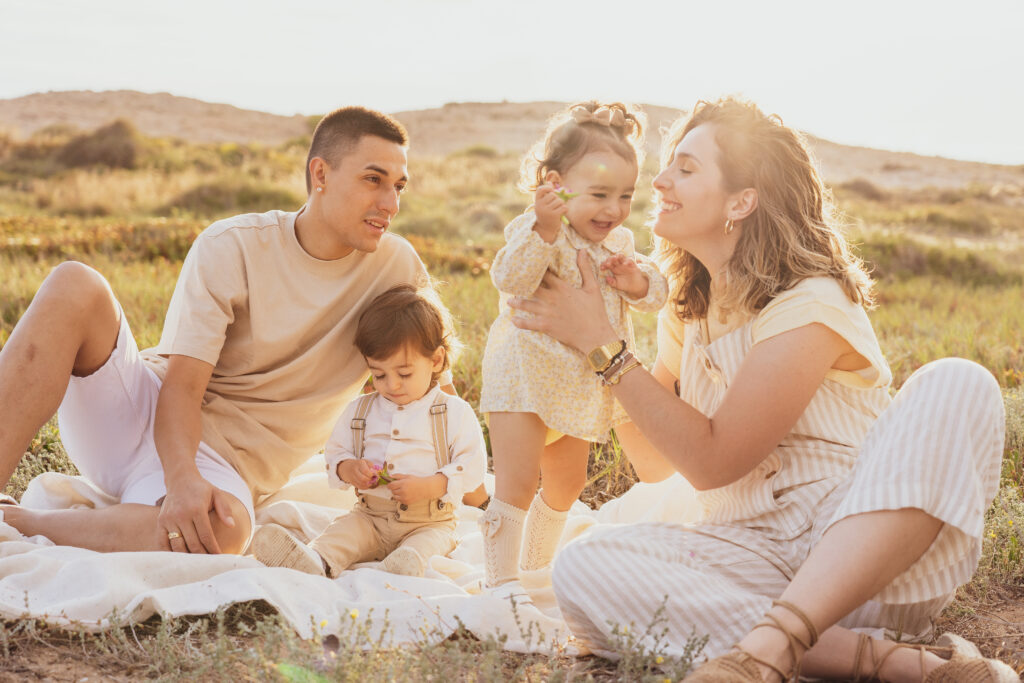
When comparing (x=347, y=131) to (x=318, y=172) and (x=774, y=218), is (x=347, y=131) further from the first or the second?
(x=774, y=218)

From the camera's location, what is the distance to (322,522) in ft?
12.9

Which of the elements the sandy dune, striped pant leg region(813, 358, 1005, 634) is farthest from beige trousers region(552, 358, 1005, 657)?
the sandy dune

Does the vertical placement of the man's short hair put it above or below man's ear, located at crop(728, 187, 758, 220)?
above

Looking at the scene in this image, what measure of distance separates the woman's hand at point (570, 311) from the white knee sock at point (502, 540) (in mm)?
614

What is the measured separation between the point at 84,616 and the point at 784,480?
2178 millimetres

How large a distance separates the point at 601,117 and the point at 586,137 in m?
0.10

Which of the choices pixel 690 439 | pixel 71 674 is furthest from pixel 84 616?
pixel 690 439

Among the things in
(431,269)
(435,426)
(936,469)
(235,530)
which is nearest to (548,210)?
(435,426)

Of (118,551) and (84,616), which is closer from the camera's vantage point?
(84,616)

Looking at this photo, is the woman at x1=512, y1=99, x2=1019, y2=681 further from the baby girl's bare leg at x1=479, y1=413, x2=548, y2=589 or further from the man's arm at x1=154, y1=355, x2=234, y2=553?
the man's arm at x1=154, y1=355, x2=234, y2=553

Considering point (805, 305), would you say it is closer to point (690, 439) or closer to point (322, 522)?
point (690, 439)

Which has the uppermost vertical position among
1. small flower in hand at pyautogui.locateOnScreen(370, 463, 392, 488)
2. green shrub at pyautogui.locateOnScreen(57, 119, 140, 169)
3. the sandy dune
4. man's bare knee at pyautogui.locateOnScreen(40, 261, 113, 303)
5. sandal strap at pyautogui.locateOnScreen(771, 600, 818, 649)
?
the sandy dune

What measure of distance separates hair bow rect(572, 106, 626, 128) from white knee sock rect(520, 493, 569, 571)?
1.38 metres

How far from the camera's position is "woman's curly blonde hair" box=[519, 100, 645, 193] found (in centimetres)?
329
